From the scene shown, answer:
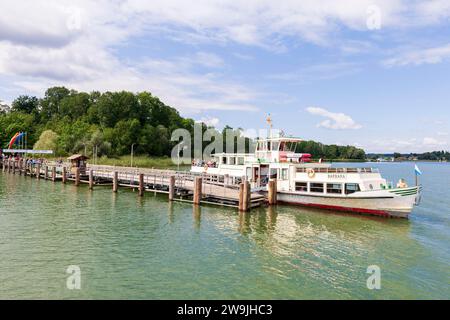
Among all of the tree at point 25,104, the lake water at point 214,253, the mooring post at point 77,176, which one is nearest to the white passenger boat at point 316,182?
the lake water at point 214,253

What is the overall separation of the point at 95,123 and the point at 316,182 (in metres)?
107

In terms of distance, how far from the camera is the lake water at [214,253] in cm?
1371

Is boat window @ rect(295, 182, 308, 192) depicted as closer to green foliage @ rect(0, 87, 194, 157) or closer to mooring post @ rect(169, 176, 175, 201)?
mooring post @ rect(169, 176, 175, 201)

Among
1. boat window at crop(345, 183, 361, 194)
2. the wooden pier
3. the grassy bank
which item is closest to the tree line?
the grassy bank

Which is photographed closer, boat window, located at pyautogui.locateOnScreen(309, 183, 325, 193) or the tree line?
boat window, located at pyautogui.locateOnScreen(309, 183, 325, 193)

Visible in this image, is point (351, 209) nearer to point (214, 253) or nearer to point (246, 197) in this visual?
point (246, 197)

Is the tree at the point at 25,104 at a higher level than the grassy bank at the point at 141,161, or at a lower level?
higher

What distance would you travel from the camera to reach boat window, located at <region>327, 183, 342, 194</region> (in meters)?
29.8

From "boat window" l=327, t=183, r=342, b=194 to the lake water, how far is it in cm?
237

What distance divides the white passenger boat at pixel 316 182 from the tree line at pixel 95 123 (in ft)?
224

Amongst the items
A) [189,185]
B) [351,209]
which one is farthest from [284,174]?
[189,185]

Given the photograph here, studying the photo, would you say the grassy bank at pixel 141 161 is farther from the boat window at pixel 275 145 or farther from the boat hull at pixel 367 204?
the boat hull at pixel 367 204

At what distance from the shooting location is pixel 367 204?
92.1ft

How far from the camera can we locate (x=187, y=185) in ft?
116
